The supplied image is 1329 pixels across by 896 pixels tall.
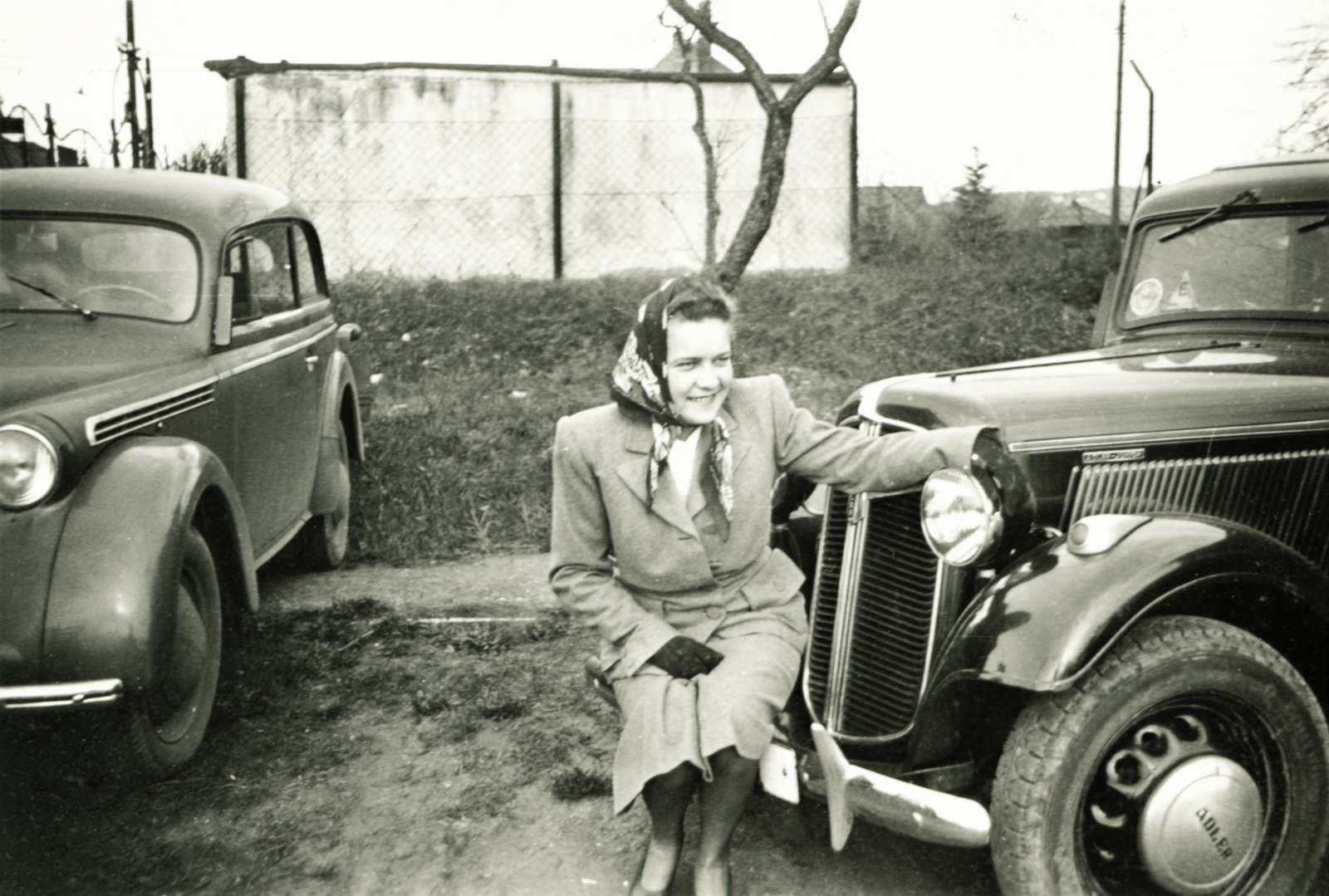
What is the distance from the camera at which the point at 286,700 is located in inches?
150

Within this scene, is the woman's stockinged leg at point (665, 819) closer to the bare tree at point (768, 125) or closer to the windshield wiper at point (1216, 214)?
the windshield wiper at point (1216, 214)

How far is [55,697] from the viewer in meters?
2.72

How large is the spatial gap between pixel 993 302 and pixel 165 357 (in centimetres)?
762

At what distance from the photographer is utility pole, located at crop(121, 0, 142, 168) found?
487 centimetres

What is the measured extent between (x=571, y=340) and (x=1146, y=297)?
19.6ft

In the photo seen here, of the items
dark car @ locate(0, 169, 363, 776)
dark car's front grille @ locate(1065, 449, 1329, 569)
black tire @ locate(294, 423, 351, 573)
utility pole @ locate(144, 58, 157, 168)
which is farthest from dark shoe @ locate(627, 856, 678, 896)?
utility pole @ locate(144, 58, 157, 168)

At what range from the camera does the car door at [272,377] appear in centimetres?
417

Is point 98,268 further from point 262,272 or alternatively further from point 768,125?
point 768,125

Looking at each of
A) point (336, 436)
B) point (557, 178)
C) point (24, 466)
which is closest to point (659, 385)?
point (24, 466)

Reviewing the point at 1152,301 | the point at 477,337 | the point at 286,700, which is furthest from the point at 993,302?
the point at 286,700

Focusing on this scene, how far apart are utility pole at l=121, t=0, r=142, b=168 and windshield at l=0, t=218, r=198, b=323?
1.00 meters

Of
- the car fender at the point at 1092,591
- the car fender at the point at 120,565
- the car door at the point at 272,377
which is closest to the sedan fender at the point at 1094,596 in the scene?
the car fender at the point at 1092,591

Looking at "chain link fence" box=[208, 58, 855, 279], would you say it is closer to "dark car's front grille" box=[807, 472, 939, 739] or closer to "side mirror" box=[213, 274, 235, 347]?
"side mirror" box=[213, 274, 235, 347]

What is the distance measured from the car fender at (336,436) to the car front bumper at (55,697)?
237 centimetres
